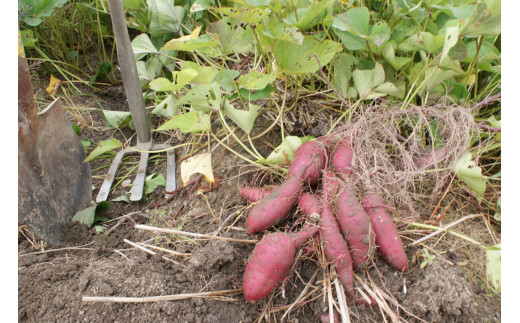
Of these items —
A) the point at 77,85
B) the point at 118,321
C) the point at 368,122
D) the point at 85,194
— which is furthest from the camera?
the point at 77,85

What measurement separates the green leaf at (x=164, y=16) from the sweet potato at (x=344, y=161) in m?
0.81

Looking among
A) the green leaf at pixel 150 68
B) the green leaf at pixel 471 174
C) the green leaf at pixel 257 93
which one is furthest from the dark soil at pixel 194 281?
the green leaf at pixel 150 68

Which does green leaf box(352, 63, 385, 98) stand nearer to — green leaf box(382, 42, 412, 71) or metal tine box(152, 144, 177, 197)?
green leaf box(382, 42, 412, 71)

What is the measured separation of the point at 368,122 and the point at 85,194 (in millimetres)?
849

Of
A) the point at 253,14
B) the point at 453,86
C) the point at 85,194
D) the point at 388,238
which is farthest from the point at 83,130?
the point at 453,86

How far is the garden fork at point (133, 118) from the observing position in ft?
3.93

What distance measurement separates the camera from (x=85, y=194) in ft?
3.84

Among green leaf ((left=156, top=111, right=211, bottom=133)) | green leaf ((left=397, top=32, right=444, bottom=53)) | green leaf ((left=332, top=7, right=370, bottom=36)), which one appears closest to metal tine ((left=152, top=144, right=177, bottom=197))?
green leaf ((left=156, top=111, right=211, bottom=133))

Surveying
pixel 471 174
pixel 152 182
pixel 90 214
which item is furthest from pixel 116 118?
pixel 471 174

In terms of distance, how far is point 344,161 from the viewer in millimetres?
974

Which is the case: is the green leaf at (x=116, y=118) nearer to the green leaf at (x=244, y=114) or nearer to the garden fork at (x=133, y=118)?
the garden fork at (x=133, y=118)

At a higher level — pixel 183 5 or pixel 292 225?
pixel 183 5

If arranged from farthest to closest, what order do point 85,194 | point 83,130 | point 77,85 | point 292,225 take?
point 77,85 → point 83,130 → point 85,194 → point 292,225

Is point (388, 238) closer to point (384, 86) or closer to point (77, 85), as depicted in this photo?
point (384, 86)
